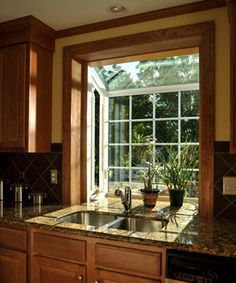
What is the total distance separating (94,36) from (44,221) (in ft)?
5.01

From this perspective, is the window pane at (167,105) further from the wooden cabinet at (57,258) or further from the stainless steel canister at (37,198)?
the wooden cabinet at (57,258)

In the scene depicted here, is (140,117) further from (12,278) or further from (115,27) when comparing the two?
(12,278)

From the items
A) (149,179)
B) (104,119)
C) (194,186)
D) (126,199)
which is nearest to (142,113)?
(104,119)

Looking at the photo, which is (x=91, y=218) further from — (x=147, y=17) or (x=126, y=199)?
(x=147, y=17)

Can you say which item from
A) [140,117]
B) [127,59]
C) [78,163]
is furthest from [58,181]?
[127,59]

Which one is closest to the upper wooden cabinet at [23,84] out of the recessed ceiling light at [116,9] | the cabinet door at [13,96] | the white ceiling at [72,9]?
the cabinet door at [13,96]

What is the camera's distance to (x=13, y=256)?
200 cm

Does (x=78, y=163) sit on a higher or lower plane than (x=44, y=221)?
higher

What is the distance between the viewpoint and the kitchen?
1.98 meters

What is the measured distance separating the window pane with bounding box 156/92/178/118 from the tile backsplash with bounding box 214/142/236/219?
2.70ft

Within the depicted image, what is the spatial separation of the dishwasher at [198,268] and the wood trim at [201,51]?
598 millimetres

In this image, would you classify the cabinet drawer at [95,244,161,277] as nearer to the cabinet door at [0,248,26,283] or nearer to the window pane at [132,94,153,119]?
the cabinet door at [0,248,26,283]

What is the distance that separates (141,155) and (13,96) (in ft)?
4.26

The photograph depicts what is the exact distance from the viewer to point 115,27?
2320mm
